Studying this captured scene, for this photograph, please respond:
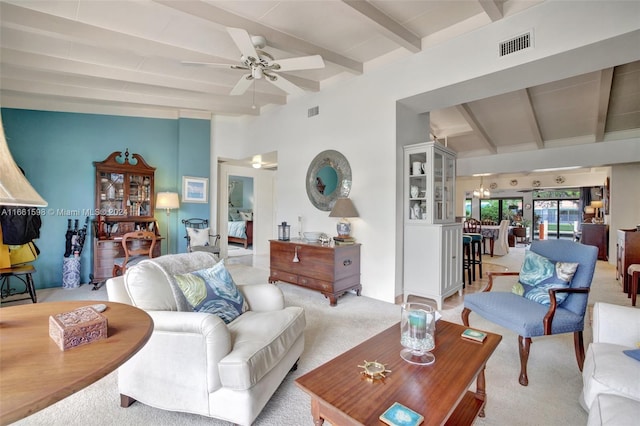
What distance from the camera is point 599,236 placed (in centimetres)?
732

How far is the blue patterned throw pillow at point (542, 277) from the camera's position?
7.75 feet

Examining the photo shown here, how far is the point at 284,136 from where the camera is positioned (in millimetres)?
5344

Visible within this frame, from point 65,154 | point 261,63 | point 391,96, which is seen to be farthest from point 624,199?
point 65,154

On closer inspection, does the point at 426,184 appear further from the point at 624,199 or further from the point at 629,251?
the point at 624,199

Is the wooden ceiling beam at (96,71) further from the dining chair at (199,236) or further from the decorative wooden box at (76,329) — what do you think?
the decorative wooden box at (76,329)

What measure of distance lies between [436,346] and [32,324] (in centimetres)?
193

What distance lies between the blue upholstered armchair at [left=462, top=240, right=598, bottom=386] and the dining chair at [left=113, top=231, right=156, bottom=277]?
442 centimetres

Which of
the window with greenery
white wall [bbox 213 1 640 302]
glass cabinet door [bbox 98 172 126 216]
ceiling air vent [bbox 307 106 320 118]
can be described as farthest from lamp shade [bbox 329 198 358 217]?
the window with greenery

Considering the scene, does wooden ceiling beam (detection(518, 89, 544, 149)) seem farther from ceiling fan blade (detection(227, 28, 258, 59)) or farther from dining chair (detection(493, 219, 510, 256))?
ceiling fan blade (detection(227, 28, 258, 59))

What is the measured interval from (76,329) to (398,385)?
1.29m

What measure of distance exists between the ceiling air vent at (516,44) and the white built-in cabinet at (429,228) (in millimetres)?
1168

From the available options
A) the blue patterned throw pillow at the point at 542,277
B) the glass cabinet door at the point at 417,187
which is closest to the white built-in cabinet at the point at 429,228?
the glass cabinet door at the point at 417,187

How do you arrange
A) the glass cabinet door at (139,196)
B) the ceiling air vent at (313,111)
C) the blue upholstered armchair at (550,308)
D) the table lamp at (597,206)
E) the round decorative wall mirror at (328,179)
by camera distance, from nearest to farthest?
the blue upholstered armchair at (550,308)
the round decorative wall mirror at (328,179)
the ceiling air vent at (313,111)
the glass cabinet door at (139,196)
the table lamp at (597,206)

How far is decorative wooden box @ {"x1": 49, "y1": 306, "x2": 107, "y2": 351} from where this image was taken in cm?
97
